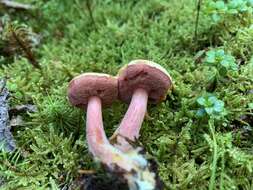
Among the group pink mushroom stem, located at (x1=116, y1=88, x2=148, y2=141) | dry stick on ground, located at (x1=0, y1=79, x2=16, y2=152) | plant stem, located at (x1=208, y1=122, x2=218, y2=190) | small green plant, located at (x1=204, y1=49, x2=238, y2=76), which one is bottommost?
plant stem, located at (x1=208, y1=122, x2=218, y2=190)

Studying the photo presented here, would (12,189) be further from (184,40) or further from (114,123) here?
(184,40)

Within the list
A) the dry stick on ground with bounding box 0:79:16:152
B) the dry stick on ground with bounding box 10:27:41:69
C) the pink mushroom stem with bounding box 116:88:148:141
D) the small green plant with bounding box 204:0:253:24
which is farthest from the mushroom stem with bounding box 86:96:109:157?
the small green plant with bounding box 204:0:253:24

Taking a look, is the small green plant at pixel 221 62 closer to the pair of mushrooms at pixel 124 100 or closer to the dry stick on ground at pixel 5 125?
the pair of mushrooms at pixel 124 100

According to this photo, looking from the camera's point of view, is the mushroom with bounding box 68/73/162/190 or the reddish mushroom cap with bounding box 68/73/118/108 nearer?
the mushroom with bounding box 68/73/162/190

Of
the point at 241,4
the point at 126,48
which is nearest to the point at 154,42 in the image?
the point at 126,48

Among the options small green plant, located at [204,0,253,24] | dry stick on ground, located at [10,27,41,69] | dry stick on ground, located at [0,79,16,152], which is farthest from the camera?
dry stick on ground, located at [10,27,41,69]

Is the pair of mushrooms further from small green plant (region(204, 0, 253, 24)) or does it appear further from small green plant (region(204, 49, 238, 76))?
small green plant (region(204, 0, 253, 24))

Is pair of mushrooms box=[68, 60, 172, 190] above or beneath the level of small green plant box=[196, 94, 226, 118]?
above

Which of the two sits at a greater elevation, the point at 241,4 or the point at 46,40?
the point at 241,4

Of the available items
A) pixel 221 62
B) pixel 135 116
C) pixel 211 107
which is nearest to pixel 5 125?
pixel 135 116
